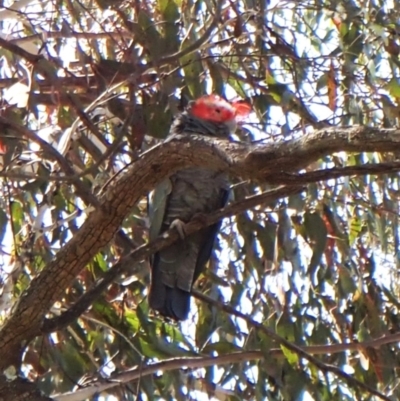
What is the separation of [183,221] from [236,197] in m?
0.20

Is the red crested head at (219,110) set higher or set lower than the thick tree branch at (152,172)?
higher

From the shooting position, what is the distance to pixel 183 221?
9.13ft

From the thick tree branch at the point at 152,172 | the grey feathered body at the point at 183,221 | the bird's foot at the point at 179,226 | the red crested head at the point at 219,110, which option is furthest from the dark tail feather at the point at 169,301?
the thick tree branch at the point at 152,172

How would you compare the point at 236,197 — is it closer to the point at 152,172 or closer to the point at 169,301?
the point at 169,301

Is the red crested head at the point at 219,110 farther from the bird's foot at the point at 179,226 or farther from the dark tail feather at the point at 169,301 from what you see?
the dark tail feather at the point at 169,301

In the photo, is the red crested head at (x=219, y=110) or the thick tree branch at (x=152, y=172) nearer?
the thick tree branch at (x=152, y=172)

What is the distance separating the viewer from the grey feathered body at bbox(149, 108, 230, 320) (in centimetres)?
247

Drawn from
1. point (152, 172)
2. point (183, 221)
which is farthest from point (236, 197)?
point (152, 172)

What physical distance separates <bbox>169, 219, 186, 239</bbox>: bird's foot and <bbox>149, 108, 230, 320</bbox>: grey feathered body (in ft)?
0.13

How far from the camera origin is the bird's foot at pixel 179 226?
2.48 m

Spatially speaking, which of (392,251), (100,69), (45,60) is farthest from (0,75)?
(392,251)

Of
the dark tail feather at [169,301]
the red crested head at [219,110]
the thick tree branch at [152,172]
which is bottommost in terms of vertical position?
the dark tail feather at [169,301]

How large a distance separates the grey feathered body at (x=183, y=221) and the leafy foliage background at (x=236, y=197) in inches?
2.4

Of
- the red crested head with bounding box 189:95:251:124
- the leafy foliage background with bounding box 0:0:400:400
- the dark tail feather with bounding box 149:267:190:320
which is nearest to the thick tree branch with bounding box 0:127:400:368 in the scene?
the leafy foliage background with bounding box 0:0:400:400
